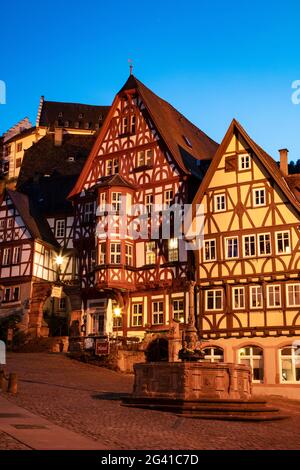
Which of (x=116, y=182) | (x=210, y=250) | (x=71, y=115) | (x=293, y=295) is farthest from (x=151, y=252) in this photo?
(x=71, y=115)

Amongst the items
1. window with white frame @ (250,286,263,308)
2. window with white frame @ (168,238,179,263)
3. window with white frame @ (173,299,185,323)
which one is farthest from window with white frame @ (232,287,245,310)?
window with white frame @ (168,238,179,263)

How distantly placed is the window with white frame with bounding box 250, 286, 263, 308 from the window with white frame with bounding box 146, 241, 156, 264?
8.85 m

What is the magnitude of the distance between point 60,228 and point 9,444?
41601mm

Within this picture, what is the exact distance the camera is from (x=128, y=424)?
54.3 ft

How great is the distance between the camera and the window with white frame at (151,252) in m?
43.5

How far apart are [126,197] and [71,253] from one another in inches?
357

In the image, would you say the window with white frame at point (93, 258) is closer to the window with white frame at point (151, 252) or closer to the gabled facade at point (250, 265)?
the window with white frame at point (151, 252)

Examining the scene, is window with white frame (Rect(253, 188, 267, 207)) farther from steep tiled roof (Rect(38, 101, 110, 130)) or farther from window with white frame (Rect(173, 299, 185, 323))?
steep tiled roof (Rect(38, 101, 110, 130))

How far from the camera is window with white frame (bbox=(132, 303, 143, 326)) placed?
42844 mm

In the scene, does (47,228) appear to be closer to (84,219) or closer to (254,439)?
(84,219)

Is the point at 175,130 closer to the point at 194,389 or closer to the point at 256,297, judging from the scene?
the point at 256,297

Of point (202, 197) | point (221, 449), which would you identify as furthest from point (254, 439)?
point (202, 197)

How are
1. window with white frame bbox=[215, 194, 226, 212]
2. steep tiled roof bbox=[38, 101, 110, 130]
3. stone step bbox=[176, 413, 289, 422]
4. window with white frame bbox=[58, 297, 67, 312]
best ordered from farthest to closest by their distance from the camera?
steep tiled roof bbox=[38, 101, 110, 130] < window with white frame bbox=[58, 297, 67, 312] < window with white frame bbox=[215, 194, 226, 212] < stone step bbox=[176, 413, 289, 422]

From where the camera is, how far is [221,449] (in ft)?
43.0
